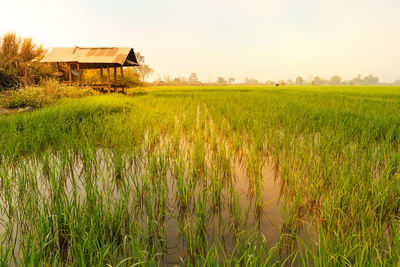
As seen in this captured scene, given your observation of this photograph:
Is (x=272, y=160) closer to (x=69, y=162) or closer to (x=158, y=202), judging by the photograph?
(x=158, y=202)

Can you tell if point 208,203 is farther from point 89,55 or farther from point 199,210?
point 89,55

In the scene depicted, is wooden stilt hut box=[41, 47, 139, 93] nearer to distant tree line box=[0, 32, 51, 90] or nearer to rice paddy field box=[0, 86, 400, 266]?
distant tree line box=[0, 32, 51, 90]

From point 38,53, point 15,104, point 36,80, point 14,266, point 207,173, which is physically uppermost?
point 38,53

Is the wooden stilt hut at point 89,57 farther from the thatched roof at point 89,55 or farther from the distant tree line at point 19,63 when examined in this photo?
the distant tree line at point 19,63

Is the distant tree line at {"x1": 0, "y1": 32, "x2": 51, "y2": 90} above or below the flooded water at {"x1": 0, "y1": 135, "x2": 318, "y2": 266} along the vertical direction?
above

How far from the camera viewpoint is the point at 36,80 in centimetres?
1377

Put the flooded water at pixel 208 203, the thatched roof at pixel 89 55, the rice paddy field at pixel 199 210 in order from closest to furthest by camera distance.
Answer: the rice paddy field at pixel 199 210 < the flooded water at pixel 208 203 < the thatched roof at pixel 89 55

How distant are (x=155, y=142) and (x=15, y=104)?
20.4 ft

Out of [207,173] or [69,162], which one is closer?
[207,173]

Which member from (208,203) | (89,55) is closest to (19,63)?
(89,55)

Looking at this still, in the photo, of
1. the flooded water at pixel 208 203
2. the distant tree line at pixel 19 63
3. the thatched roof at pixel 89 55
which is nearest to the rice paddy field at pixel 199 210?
the flooded water at pixel 208 203

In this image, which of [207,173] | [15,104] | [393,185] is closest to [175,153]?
[207,173]

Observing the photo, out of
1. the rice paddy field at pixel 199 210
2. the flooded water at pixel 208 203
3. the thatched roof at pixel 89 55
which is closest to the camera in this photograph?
the rice paddy field at pixel 199 210

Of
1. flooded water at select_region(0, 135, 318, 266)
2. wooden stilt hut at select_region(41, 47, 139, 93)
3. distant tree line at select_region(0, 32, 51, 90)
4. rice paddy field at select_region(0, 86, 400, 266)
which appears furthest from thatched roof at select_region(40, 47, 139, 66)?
flooded water at select_region(0, 135, 318, 266)
